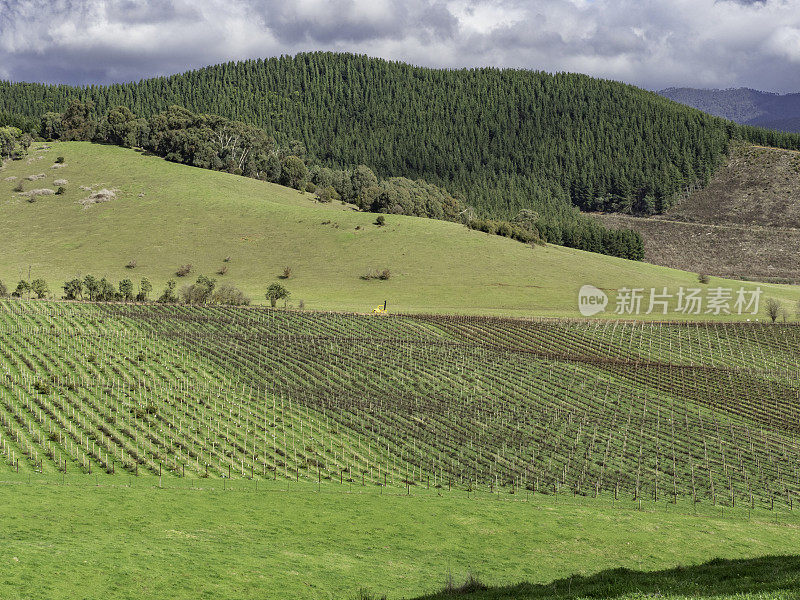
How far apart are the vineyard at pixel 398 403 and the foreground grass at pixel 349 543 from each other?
16.7 feet

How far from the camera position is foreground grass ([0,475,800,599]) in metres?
34.1

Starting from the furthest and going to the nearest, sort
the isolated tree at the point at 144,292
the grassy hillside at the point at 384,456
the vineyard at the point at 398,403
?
the isolated tree at the point at 144,292
the vineyard at the point at 398,403
the grassy hillside at the point at 384,456

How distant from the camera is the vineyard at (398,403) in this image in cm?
6550

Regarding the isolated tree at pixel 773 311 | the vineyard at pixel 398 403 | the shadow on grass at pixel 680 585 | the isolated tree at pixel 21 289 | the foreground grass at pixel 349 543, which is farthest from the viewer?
the isolated tree at pixel 773 311

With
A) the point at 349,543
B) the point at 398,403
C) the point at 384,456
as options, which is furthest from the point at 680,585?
the point at 398,403

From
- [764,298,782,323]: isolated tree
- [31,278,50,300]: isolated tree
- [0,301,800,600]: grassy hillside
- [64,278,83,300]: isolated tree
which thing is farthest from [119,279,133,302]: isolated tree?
[764,298,782,323]: isolated tree

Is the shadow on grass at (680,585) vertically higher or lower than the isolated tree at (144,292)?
lower

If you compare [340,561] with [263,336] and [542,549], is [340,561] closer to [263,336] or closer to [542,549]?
[542,549]

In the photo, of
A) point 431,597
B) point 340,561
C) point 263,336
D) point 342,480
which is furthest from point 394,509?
point 263,336

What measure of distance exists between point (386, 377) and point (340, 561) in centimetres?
4950

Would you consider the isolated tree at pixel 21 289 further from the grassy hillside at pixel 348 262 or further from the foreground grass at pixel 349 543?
the foreground grass at pixel 349 543

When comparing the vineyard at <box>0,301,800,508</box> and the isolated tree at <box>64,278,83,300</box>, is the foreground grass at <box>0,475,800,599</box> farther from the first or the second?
the isolated tree at <box>64,278,83,300</box>

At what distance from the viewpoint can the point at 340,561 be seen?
42125 mm

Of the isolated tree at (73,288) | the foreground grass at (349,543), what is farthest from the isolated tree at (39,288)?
the foreground grass at (349,543)
